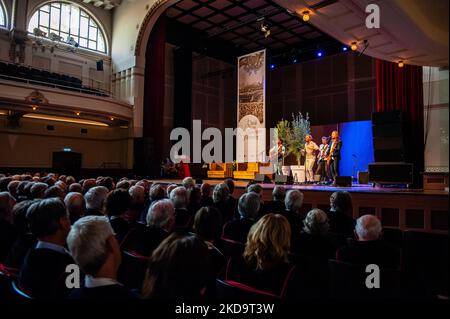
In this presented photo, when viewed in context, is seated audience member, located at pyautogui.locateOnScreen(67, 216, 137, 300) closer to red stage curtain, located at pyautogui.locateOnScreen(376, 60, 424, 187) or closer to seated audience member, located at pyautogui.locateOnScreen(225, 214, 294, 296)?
seated audience member, located at pyautogui.locateOnScreen(225, 214, 294, 296)

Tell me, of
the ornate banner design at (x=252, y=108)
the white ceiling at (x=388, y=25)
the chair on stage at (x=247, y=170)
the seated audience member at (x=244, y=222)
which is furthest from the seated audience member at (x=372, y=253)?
the chair on stage at (x=247, y=170)

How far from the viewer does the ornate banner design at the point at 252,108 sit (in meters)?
12.9

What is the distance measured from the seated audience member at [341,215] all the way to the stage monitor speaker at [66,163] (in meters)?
12.3

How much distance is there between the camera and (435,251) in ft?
8.02

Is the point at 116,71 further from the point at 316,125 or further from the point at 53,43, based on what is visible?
the point at 316,125

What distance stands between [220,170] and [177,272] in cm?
1356

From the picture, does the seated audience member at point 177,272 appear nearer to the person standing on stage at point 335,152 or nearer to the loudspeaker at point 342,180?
the loudspeaker at point 342,180

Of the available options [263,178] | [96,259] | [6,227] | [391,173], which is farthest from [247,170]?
[96,259]

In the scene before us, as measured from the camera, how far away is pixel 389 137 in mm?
7898

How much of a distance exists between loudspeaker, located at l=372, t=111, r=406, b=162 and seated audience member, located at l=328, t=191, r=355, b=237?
16.8 ft

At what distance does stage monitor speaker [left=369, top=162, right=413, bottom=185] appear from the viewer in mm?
6973

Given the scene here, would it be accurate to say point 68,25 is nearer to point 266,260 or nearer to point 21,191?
point 21,191

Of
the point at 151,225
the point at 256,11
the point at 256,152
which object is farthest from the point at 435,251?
the point at 256,11

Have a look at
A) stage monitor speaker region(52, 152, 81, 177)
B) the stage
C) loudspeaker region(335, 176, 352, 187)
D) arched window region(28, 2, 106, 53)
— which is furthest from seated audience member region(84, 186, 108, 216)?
arched window region(28, 2, 106, 53)
